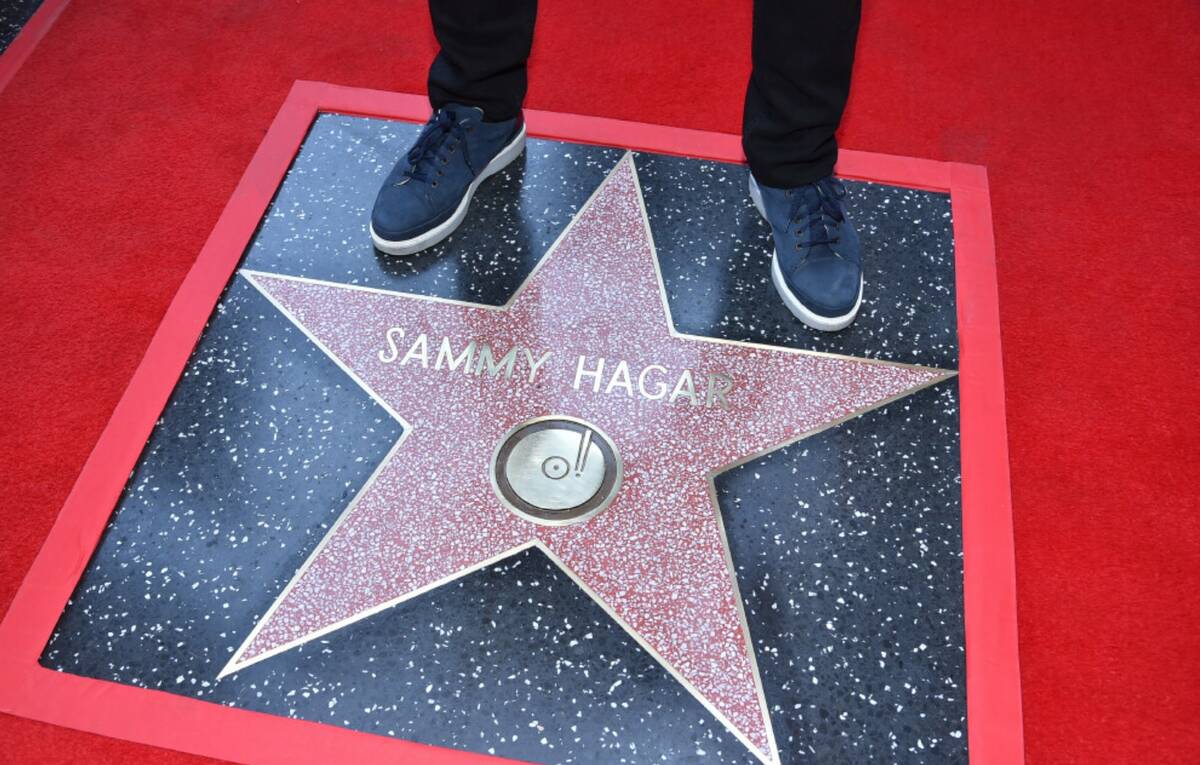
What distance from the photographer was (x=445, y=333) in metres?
1.35

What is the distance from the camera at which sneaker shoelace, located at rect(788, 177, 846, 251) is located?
1354 millimetres

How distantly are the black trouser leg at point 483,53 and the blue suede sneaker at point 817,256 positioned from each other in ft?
1.41

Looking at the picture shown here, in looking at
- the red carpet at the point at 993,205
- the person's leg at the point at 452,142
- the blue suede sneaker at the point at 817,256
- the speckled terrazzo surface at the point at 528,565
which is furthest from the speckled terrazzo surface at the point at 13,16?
the blue suede sneaker at the point at 817,256

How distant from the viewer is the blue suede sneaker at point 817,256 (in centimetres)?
134

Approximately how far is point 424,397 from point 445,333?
0.11 meters

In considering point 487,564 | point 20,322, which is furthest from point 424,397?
point 20,322

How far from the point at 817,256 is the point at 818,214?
6 centimetres

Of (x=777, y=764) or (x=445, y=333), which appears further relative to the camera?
(x=445, y=333)

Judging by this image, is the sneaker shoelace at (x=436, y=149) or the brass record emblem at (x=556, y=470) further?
the sneaker shoelace at (x=436, y=149)

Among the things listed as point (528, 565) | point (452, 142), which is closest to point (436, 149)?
point (452, 142)

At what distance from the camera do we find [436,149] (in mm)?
1429

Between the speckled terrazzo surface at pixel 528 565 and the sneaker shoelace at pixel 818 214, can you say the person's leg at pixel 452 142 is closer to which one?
the speckled terrazzo surface at pixel 528 565

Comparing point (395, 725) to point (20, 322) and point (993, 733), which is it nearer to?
point (993, 733)

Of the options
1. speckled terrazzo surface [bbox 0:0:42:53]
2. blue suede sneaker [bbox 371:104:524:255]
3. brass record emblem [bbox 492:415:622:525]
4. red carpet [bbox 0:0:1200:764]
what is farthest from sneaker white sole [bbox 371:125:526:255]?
speckled terrazzo surface [bbox 0:0:42:53]
